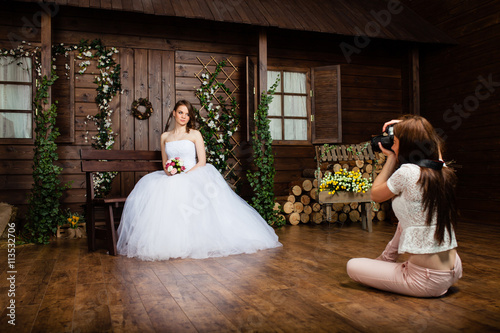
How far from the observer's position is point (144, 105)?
223 inches

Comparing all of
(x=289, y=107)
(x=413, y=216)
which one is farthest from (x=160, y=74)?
(x=413, y=216)

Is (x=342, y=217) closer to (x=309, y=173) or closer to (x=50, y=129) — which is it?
(x=309, y=173)

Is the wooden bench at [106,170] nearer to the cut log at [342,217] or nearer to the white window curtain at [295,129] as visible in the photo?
the white window curtain at [295,129]

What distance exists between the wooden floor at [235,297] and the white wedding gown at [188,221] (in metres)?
0.16

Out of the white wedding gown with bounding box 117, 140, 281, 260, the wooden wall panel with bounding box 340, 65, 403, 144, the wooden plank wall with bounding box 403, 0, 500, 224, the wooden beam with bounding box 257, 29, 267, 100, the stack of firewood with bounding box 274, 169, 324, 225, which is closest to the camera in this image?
the white wedding gown with bounding box 117, 140, 281, 260

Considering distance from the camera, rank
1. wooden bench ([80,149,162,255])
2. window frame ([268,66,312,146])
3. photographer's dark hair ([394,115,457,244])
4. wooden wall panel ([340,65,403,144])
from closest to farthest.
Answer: photographer's dark hair ([394,115,457,244])
wooden bench ([80,149,162,255])
window frame ([268,66,312,146])
wooden wall panel ([340,65,403,144])

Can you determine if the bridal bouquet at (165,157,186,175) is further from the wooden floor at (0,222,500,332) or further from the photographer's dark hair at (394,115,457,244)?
the photographer's dark hair at (394,115,457,244)

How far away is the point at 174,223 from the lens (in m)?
3.62

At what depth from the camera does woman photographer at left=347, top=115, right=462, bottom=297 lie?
2.04 meters

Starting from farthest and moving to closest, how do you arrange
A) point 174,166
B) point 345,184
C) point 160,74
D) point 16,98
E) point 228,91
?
1. point 228,91
2. point 160,74
3. point 16,98
4. point 345,184
5. point 174,166

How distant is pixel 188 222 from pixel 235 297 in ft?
4.89

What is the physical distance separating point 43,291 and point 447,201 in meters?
2.38

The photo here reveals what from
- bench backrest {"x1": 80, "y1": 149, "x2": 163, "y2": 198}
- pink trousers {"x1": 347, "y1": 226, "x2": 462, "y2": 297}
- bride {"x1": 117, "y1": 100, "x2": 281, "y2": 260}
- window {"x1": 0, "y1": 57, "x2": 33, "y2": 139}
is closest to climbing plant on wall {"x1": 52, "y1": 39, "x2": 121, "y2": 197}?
window {"x1": 0, "y1": 57, "x2": 33, "y2": 139}

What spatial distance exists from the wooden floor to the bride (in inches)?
6.5
